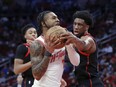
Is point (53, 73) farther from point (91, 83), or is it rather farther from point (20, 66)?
point (20, 66)

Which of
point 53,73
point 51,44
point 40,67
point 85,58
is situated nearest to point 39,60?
point 40,67

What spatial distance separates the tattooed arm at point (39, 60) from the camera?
4358 millimetres

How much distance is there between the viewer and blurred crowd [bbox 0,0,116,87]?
12734 millimetres

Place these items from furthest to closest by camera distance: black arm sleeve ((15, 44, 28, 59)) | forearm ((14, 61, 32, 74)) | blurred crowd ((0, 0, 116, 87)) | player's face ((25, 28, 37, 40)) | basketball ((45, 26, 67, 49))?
blurred crowd ((0, 0, 116, 87)) < player's face ((25, 28, 37, 40)) < black arm sleeve ((15, 44, 28, 59)) < forearm ((14, 61, 32, 74)) < basketball ((45, 26, 67, 49))

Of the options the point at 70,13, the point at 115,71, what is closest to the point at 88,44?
the point at 115,71

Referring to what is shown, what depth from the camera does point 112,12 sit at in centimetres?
1758

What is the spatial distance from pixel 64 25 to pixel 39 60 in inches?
543

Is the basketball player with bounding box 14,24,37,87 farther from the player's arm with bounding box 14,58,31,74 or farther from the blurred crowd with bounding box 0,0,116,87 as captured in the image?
the blurred crowd with bounding box 0,0,116,87

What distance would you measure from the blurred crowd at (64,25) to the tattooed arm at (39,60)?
6442 mm

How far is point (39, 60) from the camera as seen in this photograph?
14.6 ft

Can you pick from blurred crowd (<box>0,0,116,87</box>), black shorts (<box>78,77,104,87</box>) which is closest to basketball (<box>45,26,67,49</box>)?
black shorts (<box>78,77,104,87</box>)

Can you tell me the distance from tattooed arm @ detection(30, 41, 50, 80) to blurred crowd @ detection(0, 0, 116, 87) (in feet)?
21.1

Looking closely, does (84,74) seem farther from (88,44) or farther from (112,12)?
(112,12)

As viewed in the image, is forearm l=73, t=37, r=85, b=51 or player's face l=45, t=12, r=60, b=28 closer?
forearm l=73, t=37, r=85, b=51
